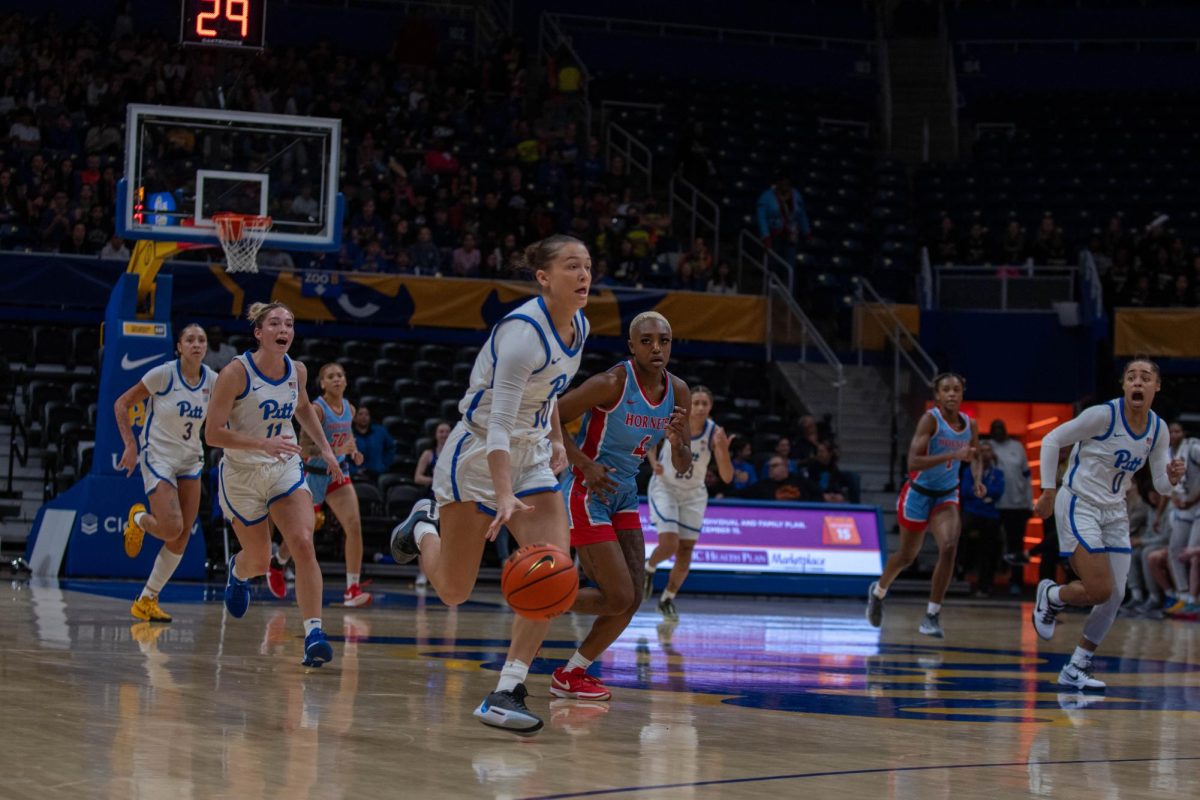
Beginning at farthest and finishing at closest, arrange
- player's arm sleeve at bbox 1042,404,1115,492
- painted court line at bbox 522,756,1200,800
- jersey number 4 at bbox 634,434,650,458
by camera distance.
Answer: player's arm sleeve at bbox 1042,404,1115,492 → jersey number 4 at bbox 634,434,650,458 → painted court line at bbox 522,756,1200,800

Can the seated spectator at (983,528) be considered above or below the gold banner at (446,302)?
below

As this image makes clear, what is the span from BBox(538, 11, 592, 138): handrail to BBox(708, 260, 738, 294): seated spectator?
13.9ft

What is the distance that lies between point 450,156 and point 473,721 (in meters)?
17.9

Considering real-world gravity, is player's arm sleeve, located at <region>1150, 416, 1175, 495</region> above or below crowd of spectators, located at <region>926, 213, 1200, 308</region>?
below

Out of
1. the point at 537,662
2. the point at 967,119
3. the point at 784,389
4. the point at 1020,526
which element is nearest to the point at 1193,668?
the point at 537,662

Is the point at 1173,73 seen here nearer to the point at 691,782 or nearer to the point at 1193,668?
the point at 1193,668

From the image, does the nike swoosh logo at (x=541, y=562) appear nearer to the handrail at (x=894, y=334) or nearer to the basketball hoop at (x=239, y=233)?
the basketball hoop at (x=239, y=233)

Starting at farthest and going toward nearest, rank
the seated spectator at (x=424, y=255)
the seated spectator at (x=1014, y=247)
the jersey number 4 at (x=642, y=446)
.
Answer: the seated spectator at (x=1014, y=247)
the seated spectator at (x=424, y=255)
the jersey number 4 at (x=642, y=446)

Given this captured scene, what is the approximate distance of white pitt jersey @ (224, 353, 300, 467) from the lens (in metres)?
8.97

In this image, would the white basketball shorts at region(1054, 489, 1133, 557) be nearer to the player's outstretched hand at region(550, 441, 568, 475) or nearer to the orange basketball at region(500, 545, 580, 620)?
the player's outstretched hand at region(550, 441, 568, 475)

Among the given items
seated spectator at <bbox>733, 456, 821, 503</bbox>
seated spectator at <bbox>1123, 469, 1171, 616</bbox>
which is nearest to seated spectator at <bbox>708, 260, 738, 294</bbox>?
seated spectator at <bbox>733, 456, 821, 503</bbox>

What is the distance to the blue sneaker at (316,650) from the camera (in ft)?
26.6

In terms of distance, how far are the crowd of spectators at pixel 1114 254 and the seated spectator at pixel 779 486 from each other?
6.62m

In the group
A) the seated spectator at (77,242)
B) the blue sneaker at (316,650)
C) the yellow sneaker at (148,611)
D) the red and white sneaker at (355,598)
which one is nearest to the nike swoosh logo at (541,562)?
the blue sneaker at (316,650)
